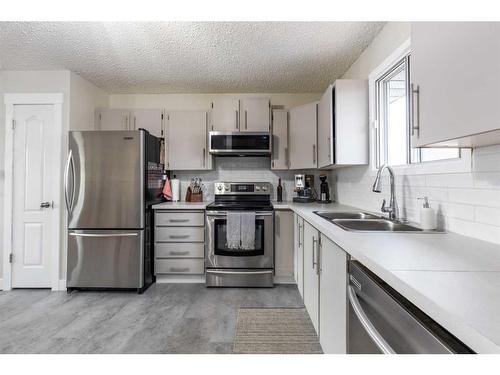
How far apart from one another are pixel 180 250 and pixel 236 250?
659 mm

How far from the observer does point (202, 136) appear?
347 centimetres

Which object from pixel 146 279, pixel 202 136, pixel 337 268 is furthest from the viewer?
pixel 202 136

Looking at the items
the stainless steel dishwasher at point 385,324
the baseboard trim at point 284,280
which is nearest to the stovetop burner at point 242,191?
the baseboard trim at point 284,280

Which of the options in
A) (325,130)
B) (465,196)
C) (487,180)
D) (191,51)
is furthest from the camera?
(325,130)

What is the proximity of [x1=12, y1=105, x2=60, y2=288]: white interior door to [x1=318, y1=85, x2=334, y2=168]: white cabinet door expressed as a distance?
9.41 ft

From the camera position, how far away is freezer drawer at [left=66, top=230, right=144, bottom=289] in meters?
2.84

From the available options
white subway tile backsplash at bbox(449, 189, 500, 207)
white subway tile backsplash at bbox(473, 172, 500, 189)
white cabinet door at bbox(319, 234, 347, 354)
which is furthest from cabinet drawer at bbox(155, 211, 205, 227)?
white subway tile backsplash at bbox(473, 172, 500, 189)

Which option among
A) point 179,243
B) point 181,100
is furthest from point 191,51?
point 179,243

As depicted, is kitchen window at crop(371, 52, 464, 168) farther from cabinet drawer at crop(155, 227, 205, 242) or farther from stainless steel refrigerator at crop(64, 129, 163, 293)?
stainless steel refrigerator at crop(64, 129, 163, 293)

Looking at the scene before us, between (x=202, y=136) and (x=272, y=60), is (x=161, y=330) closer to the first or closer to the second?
(x=202, y=136)

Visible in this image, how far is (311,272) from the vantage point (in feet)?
6.58

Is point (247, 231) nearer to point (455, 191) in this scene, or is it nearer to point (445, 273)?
point (455, 191)

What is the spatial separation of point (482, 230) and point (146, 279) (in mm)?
2897

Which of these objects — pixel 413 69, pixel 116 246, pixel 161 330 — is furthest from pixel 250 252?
pixel 413 69
